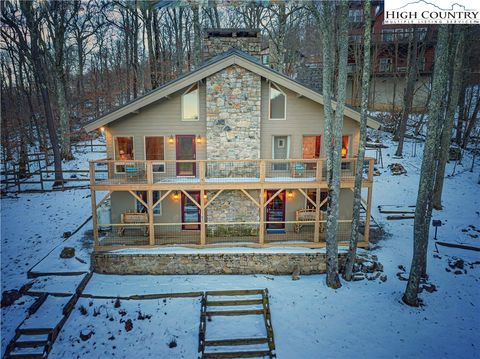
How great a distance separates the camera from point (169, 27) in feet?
92.4

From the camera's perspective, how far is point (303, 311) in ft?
30.4

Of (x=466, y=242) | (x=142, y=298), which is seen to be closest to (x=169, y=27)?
(x=142, y=298)

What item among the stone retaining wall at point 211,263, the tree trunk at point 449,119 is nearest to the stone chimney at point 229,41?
the tree trunk at point 449,119

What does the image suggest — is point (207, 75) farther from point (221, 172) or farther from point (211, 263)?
point (211, 263)

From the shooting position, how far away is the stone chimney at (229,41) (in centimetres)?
1425

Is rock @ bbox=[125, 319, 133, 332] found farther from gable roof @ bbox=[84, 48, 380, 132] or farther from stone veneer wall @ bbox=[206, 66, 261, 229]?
gable roof @ bbox=[84, 48, 380, 132]

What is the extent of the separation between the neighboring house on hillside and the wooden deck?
46 millimetres

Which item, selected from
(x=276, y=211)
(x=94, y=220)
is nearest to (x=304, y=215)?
(x=276, y=211)

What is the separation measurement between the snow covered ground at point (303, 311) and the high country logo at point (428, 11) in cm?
866

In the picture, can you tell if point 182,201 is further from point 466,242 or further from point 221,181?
point 466,242

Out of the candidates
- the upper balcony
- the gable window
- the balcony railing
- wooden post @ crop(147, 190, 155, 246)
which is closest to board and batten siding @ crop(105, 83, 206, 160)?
the balcony railing

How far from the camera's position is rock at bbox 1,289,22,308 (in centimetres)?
919

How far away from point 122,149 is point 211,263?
644 cm

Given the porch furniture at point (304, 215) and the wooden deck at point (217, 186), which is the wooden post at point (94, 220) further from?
the porch furniture at point (304, 215)
